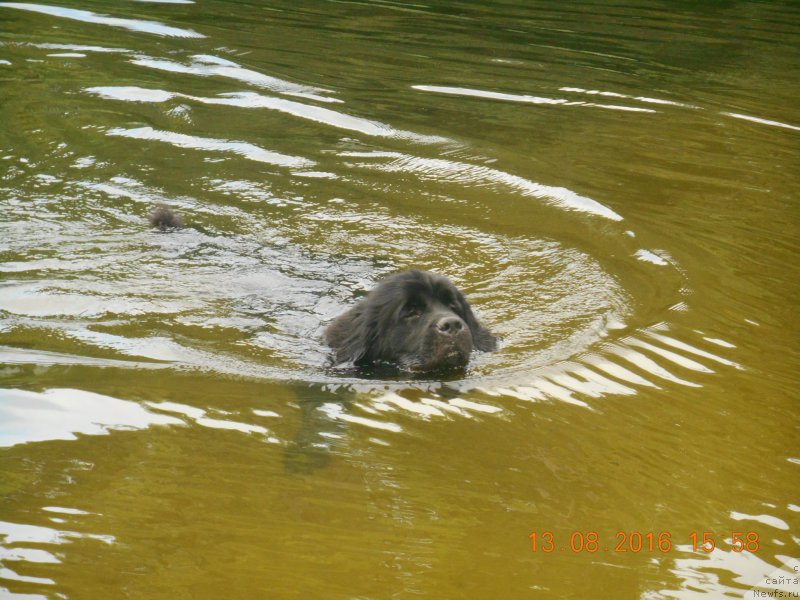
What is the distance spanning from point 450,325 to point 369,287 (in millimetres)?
1368

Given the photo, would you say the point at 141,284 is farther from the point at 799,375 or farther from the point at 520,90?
the point at 520,90

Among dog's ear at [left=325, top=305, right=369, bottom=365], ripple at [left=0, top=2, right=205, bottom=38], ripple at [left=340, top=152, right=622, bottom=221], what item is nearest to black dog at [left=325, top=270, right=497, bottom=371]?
dog's ear at [left=325, top=305, right=369, bottom=365]

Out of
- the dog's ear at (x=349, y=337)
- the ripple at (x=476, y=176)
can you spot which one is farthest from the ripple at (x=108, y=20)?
the dog's ear at (x=349, y=337)

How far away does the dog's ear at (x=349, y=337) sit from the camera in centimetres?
618

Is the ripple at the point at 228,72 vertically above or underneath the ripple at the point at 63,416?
above

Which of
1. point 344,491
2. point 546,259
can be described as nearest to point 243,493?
point 344,491

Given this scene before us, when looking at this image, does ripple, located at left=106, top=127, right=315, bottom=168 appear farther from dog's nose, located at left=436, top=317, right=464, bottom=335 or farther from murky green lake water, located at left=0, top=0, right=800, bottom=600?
dog's nose, located at left=436, top=317, right=464, bottom=335

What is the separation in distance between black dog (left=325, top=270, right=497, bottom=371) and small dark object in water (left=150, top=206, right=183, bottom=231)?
2159 millimetres

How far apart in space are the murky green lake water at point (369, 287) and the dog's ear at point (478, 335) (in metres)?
0.18

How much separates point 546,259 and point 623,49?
26.0 feet

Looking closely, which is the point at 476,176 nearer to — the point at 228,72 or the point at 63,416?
the point at 228,72

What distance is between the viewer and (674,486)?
14.6 feet

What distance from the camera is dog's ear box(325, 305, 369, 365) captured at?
20.3ft
